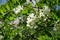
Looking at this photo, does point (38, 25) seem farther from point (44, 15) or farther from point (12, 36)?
point (12, 36)

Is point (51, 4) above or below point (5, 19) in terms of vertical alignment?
above

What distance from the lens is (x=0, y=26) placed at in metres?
2.62

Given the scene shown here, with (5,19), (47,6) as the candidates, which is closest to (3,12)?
(5,19)

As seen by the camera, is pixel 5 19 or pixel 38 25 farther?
pixel 5 19

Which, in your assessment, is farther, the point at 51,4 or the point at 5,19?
the point at 5,19

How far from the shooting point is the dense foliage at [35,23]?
2.50 meters

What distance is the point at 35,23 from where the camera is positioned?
8.34 feet

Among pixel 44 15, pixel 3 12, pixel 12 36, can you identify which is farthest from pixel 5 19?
pixel 44 15

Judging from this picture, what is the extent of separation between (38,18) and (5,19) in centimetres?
41

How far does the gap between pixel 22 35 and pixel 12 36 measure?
96 millimetres

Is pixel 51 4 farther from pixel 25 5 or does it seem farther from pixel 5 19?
pixel 5 19

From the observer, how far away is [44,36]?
247 cm

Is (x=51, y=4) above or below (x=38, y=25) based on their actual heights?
above

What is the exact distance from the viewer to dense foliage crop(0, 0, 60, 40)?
2498 millimetres
